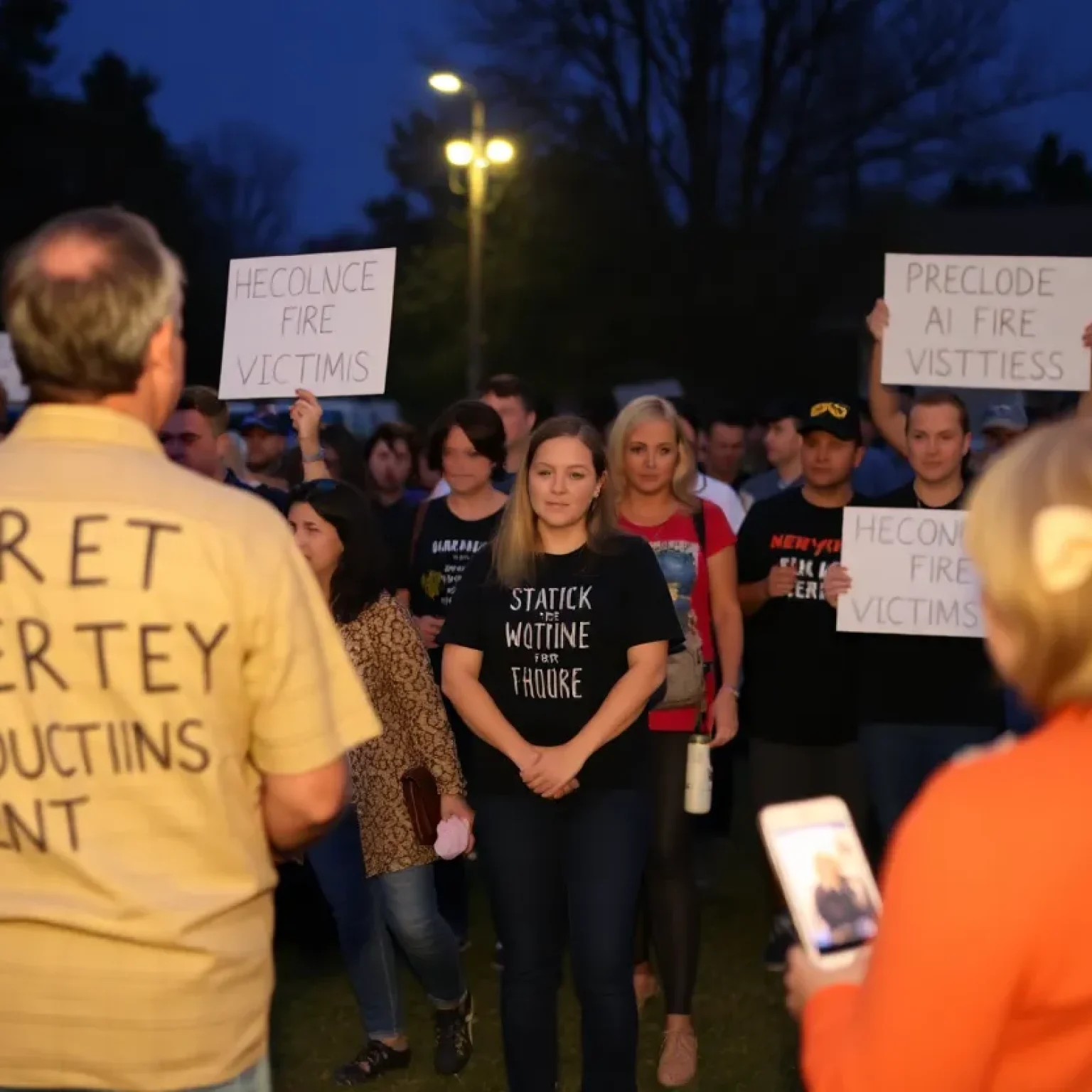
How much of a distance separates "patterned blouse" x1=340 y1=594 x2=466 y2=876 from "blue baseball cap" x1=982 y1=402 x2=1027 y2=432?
5827 millimetres

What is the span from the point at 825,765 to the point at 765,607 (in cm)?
66

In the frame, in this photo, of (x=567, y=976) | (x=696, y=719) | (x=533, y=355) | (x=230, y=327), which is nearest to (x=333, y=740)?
(x=696, y=719)

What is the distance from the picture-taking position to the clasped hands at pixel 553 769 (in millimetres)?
4266

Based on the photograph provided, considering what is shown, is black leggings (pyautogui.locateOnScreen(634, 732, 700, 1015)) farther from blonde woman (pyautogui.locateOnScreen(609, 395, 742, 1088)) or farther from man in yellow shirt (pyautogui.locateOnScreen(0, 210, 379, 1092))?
man in yellow shirt (pyautogui.locateOnScreen(0, 210, 379, 1092))

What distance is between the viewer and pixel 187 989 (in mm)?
2256

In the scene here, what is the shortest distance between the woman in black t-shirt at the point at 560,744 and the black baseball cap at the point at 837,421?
67.1 inches

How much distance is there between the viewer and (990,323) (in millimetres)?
5812

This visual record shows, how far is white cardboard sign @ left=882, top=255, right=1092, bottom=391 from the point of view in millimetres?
5746

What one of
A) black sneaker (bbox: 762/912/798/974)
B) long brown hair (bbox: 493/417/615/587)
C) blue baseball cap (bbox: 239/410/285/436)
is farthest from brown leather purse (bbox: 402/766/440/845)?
blue baseball cap (bbox: 239/410/285/436)

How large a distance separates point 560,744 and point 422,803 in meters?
0.75

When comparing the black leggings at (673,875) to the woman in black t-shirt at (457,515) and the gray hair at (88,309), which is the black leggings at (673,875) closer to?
the woman in black t-shirt at (457,515)

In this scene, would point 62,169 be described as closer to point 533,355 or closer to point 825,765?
point 533,355

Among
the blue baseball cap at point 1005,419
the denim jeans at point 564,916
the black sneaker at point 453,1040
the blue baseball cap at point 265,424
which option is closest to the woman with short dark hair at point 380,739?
the black sneaker at point 453,1040

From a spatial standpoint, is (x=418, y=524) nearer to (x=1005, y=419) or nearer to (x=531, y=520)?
(x=531, y=520)
